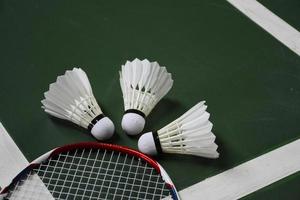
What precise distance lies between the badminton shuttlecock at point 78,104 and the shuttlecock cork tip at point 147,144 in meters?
0.11

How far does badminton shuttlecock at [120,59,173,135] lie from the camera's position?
173cm

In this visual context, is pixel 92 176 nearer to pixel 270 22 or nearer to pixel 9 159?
pixel 9 159

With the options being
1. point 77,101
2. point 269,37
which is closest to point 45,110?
point 77,101

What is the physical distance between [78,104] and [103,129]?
0.12 metres

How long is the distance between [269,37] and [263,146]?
21.1 inches

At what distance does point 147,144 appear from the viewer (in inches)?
66.0

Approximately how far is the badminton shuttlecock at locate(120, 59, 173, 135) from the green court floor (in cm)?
7

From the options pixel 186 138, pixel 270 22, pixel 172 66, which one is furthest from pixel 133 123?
pixel 270 22

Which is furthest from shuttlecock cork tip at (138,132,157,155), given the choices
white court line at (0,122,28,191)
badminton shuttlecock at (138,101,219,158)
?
white court line at (0,122,28,191)

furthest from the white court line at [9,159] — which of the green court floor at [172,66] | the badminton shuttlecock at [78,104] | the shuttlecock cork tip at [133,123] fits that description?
the shuttlecock cork tip at [133,123]

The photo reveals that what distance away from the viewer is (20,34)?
2.10 m

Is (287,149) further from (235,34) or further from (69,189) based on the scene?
(69,189)

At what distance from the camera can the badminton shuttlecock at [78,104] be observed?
172 cm

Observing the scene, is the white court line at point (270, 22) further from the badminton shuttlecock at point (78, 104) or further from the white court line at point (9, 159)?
the white court line at point (9, 159)
